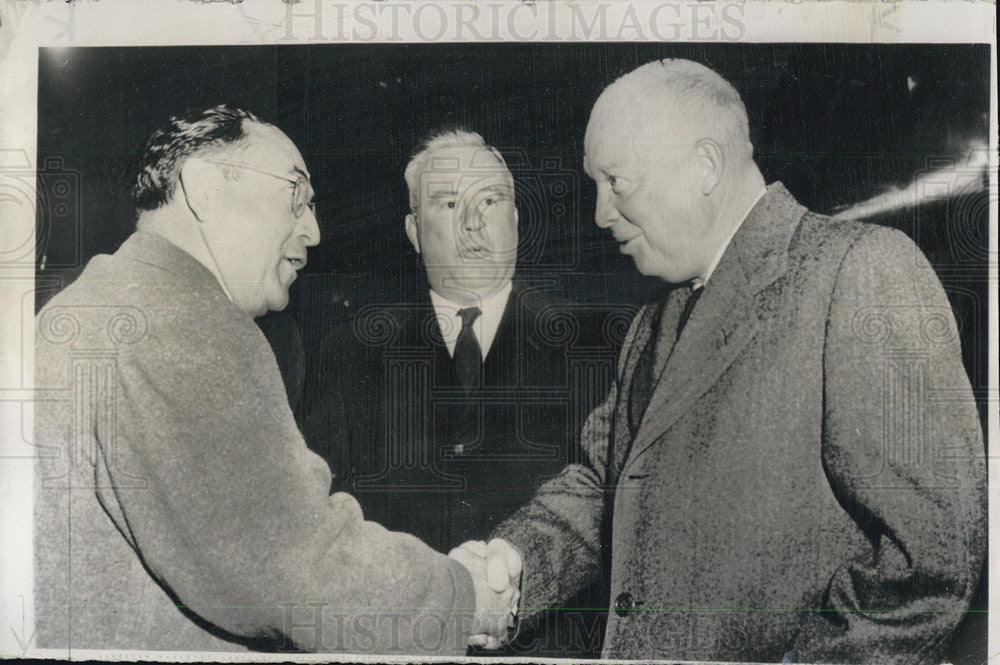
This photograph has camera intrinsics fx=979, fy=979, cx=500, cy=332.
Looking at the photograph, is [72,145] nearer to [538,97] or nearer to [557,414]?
[538,97]

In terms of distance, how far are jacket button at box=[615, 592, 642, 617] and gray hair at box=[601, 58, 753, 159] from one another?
164 centimetres

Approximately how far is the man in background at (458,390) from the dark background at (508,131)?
0.09 metres

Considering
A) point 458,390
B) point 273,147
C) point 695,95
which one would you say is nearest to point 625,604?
point 458,390

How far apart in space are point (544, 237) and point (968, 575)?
1.91 meters

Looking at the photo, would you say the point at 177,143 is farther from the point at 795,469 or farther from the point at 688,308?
the point at 795,469

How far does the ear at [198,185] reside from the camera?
11.8ft

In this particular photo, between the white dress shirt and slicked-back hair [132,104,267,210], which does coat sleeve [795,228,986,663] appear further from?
slicked-back hair [132,104,267,210]

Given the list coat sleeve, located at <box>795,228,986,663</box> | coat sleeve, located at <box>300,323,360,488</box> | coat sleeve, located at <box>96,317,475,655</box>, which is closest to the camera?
coat sleeve, located at <box>795,228,986,663</box>

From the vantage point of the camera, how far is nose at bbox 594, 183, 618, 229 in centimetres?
357

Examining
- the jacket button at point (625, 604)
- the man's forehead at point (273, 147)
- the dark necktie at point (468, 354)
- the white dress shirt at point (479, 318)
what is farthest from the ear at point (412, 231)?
the jacket button at point (625, 604)

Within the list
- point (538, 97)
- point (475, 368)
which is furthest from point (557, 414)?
point (538, 97)

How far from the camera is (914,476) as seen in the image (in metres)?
3.44

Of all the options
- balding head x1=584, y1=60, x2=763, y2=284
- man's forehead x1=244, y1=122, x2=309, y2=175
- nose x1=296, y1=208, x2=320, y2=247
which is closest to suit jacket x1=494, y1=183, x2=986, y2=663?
balding head x1=584, y1=60, x2=763, y2=284

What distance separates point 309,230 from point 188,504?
1.07 m
